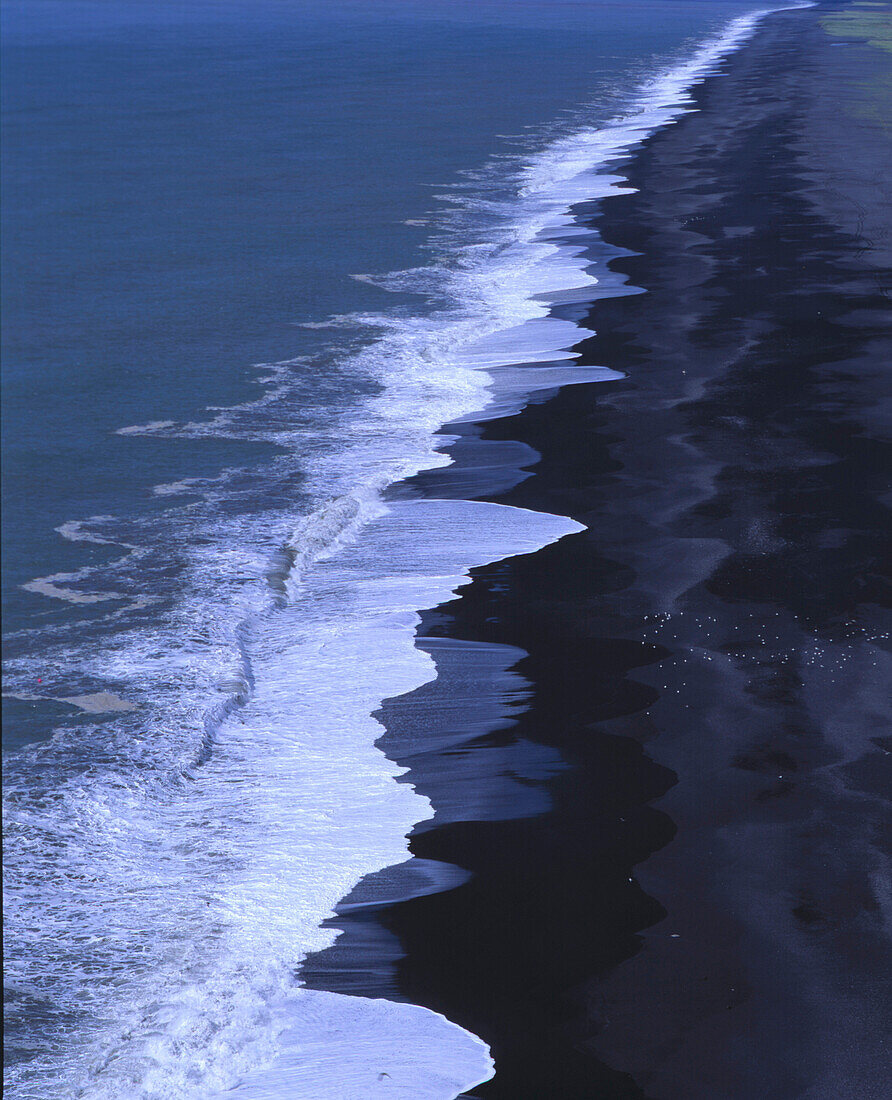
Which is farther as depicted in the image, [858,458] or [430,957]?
[858,458]

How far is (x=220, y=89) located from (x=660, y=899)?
4239 centimetres

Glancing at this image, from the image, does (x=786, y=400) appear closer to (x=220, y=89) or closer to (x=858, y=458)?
(x=858, y=458)

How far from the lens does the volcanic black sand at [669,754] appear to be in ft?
14.4

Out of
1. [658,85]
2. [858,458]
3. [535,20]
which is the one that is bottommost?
[858,458]

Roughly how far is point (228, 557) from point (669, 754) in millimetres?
3430

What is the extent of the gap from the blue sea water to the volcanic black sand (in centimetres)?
31

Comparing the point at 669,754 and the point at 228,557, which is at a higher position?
the point at 228,557

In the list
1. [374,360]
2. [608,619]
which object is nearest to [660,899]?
[608,619]

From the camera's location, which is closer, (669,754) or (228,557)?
(669,754)

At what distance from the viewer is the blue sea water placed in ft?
15.0

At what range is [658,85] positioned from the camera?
43.4m

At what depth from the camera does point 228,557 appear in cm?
820

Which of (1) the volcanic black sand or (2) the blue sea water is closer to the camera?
(1) the volcanic black sand

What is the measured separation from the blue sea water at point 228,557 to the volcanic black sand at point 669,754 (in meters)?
0.31
